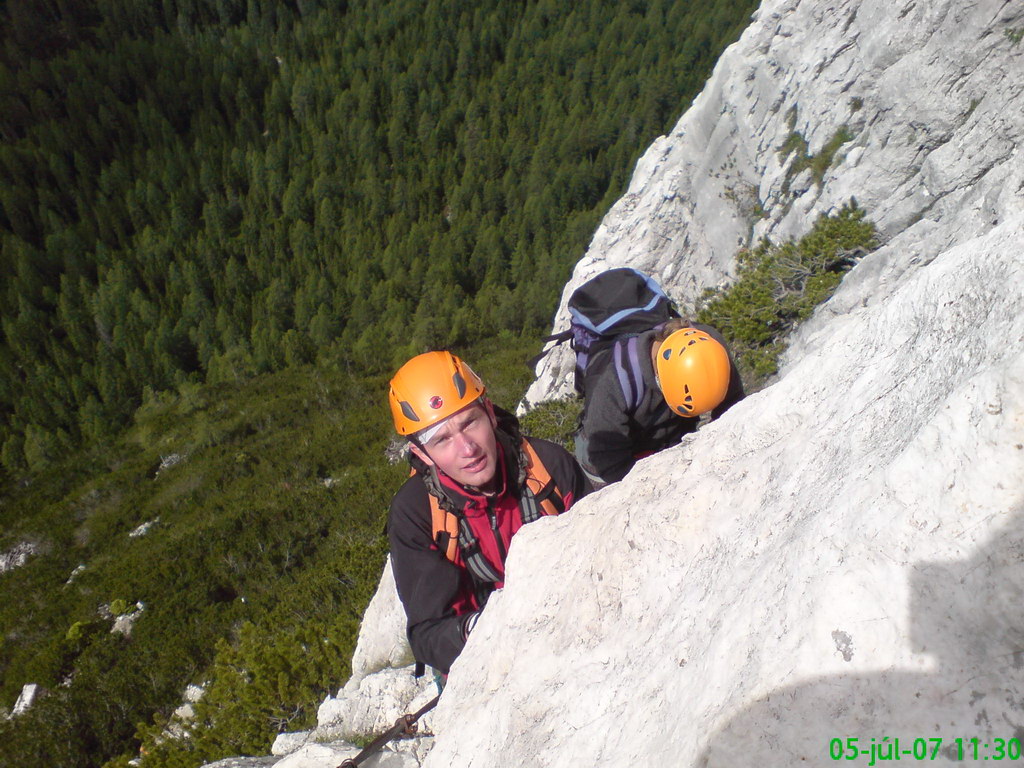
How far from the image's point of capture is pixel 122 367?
6556cm

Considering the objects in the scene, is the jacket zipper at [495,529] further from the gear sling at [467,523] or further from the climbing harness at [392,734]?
the climbing harness at [392,734]

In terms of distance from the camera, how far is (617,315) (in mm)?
4805

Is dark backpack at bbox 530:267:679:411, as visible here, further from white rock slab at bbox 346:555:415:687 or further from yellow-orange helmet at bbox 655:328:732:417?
white rock slab at bbox 346:555:415:687

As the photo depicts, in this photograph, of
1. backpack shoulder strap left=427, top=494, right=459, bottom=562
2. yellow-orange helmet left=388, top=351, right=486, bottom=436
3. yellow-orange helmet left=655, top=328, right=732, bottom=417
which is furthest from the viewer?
yellow-orange helmet left=655, top=328, right=732, bottom=417

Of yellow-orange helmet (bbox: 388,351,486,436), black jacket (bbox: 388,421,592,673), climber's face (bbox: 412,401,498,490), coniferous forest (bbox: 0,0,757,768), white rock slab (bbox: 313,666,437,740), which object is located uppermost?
yellow-orange helmet (bbox: 388,351,486,436)

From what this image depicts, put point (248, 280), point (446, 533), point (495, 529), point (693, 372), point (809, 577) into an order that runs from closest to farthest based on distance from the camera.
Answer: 1. point (809, 577)
2. point (446, 533)
3. point (495, 529)
4. point (693, 372)
5. point (248, 280)

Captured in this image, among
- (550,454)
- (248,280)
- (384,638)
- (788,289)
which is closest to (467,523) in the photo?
(550,454)

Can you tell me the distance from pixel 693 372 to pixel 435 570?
2.17 meters

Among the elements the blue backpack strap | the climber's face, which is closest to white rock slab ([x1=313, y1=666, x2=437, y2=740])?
the climber's face

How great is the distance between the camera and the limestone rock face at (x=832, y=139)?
8812 mm

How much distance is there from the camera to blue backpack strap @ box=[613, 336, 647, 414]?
4488 millimetres

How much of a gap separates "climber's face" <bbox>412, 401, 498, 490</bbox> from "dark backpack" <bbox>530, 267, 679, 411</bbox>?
1.39 m

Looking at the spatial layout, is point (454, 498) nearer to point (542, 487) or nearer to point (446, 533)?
point (446, 533)

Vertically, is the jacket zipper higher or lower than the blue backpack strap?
lower
